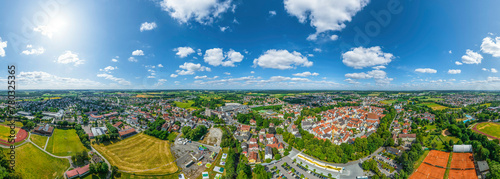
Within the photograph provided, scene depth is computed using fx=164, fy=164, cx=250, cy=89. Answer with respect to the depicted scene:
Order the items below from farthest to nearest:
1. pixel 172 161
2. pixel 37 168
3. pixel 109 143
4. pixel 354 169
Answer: pixel 109 143 < pixel 172 161 < pixel 354 169 < pixel 37 168

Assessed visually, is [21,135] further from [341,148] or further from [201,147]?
[341,148]

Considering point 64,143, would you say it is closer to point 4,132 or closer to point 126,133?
point 4,132

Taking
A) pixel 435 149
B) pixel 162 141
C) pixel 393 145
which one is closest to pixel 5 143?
pixel 162 141

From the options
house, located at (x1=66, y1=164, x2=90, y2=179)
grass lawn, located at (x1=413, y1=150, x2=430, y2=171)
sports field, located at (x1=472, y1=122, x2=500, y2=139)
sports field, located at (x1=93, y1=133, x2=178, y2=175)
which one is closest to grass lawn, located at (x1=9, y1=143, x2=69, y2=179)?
house, located at (x1=66, y1=164, x2=90, y2=179)

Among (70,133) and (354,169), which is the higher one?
(70,133)

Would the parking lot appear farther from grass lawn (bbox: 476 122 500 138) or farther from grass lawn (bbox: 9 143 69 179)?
grass lawn (bbox: 476 122 500 138)

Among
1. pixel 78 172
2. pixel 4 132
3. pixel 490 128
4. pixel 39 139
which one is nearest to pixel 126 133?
pixel 39 139
